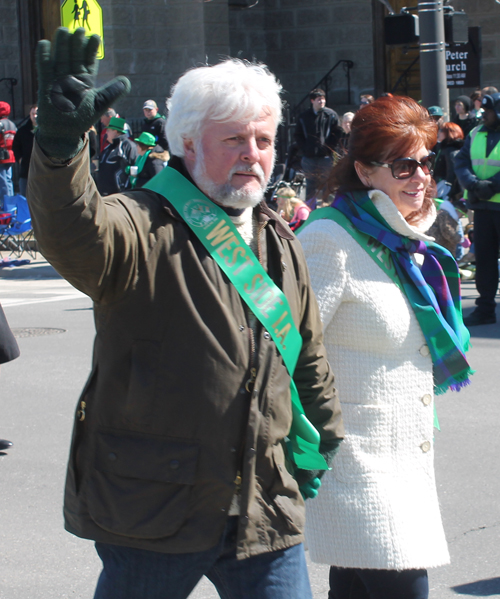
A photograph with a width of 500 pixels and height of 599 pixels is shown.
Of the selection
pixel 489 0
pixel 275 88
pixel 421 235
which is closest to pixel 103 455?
pixel 275 88

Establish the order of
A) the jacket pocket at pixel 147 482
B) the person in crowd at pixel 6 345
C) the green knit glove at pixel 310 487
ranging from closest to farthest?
the jacket pocket at pixel 147 482
the green knit glove at pixel 310 487
the person in crowd at pixel 6 345

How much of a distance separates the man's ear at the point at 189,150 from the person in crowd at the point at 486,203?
7.19 metres

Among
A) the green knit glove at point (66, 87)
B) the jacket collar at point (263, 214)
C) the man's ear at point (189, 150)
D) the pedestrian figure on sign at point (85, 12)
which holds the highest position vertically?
the pedestrian figure on sign at point (85, 12)

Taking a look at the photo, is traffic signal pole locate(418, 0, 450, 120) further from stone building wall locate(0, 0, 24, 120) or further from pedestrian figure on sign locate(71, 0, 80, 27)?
stone building wall locate(0, 0, 24, 120)

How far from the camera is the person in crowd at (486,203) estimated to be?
364 inches

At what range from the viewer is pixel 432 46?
11547mm

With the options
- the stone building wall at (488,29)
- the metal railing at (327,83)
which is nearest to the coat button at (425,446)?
the metal railing at (327,83)

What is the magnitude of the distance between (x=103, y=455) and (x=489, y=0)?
21015 millimetres

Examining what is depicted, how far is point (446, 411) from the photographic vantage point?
6.50m

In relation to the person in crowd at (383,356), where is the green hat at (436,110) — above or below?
above

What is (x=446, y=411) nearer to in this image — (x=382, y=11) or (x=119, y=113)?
(x=119, y=113)

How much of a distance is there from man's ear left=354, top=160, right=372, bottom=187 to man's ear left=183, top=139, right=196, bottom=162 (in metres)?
0.98

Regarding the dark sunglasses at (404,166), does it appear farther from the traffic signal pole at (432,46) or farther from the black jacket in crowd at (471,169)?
the traffic signal pole at (432,46)

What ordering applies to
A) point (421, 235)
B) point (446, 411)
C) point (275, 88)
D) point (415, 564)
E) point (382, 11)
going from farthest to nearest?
point (382, 11), point (446, 411), point (421, 235), point (415, 564), point (275, 88)
